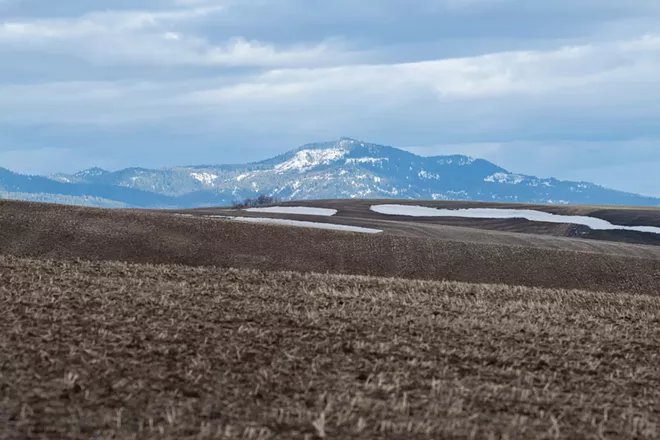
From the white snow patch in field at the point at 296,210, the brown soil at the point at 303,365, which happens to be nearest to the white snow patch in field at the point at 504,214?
the white snow patch in field at the point at 296,210

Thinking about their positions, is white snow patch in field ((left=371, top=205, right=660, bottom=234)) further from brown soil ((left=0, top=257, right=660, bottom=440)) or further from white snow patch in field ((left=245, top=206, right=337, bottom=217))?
brown soil ((left=0, top=257, right=660, bottom=440))

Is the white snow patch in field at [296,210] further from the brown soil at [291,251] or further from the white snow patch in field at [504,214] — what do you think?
the brown soil at [291,251]

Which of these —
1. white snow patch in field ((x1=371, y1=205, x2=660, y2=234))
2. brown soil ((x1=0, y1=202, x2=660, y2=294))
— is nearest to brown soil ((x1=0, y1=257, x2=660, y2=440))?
brown soil ((x1=0, y1=202, x2=660, y2=294))

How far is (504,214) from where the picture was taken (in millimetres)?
118250

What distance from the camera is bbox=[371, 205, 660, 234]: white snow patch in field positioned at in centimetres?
10088

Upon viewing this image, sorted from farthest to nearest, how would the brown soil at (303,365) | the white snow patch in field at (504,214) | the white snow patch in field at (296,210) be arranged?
1. the white snow patch in field at (296,210)
2. the white snow patch in field at (504,214)
3. the brown soil at (303,365)

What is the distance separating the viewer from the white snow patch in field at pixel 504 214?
100875 millimetres

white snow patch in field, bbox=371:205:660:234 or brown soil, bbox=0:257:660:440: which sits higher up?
white snow patch in field, bbox=371:205:660:234

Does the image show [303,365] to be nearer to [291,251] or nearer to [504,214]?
[291,251]

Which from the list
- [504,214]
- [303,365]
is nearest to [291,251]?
[303,365]

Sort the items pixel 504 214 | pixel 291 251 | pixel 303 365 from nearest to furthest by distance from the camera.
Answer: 1. pixel 303 365
2. pixel 291 251
3. pixel 504 214

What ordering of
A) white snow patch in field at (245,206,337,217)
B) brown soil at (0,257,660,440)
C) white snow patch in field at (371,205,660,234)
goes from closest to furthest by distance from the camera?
brown soil at (0,257,660,440) → white snow patch in field at (371,205,660,234) → white snow patch in field at (245,206,337,217)

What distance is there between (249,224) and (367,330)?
34755 millimetres

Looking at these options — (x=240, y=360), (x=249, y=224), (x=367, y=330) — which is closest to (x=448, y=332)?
(x=367, y=330)
